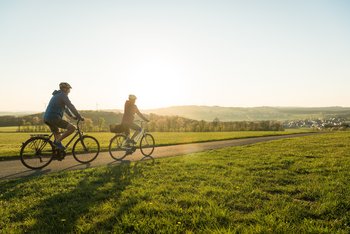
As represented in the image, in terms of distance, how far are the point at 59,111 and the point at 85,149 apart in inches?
92.4

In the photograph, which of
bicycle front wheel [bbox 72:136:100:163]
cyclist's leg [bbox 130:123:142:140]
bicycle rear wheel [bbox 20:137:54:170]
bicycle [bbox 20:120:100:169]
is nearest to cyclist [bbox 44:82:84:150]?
bicycle [bbox 20:120:100:169]

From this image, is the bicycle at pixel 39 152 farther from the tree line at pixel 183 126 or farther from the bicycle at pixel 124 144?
the tree line at pixel 183 126

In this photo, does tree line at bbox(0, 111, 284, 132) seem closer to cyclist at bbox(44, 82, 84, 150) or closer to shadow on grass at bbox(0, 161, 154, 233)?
cyclist at bbox(44, 82, 84, 150)

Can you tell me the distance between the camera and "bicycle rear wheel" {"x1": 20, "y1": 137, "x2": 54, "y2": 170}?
422 inches

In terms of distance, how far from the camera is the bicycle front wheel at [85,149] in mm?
12393

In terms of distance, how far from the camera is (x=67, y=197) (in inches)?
281

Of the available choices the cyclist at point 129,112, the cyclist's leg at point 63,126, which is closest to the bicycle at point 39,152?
the cyclist's leg at point 63,126

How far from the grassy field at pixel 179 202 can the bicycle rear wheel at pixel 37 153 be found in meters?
1.77

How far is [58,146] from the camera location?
36.6 feet

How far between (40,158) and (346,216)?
32.4ft

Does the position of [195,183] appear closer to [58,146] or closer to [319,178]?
[319,178]

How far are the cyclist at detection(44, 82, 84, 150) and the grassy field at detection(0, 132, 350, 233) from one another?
195cm

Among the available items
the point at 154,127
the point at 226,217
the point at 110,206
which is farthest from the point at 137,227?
the point at 154,127

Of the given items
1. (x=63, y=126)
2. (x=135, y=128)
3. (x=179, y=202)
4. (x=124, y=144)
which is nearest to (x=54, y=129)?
(x=63, y=126)
